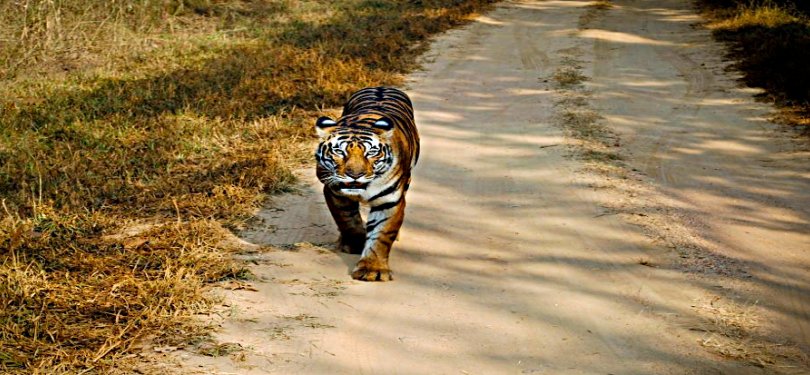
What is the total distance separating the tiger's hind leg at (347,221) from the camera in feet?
18.9

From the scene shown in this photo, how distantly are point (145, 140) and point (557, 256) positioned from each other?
4094 mm

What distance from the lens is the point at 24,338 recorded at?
171 inches

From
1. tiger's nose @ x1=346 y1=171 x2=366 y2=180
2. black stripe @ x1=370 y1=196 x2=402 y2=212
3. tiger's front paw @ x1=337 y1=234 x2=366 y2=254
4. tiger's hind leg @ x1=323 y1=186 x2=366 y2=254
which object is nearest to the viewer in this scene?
tiger's nose @ x1=346 y1=171 x2=366 y2=180

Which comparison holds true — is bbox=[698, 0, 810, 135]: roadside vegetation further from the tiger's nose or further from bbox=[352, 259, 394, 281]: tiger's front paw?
the tiger's nose

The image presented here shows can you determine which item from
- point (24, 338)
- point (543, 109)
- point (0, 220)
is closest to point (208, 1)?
point (543, 109)

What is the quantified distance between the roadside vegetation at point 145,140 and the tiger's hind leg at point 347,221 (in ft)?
2.25

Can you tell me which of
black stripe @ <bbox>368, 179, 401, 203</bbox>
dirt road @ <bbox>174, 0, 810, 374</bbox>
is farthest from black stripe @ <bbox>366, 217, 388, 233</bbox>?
dirt road @ <bbox>174, 0, 810, 374</bbox>

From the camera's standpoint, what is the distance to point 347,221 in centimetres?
583

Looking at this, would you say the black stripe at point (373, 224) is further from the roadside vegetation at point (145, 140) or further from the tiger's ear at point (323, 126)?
the roadside vegetation at point (145, 140)

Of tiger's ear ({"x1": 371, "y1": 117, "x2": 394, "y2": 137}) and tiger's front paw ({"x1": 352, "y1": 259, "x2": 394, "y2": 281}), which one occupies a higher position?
tiger's ear ({"x1": 371, "y1": 117, "x2": 394, "y2": 137})

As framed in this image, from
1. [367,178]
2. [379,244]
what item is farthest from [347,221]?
[367,178]

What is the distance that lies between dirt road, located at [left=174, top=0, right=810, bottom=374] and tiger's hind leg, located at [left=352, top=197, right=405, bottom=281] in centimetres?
9

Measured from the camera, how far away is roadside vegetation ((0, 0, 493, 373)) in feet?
15.8

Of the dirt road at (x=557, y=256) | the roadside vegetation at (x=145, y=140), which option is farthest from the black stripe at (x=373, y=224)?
the roadside vegetation at (x=145, y=140)
